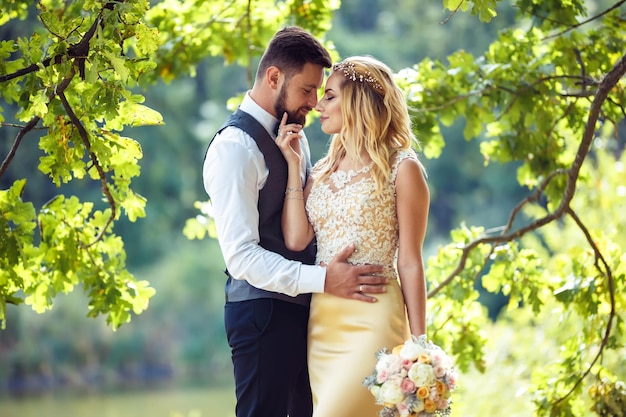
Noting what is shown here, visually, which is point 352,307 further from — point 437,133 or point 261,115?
point 437,133

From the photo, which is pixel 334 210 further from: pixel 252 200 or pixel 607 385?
pixel 607 385

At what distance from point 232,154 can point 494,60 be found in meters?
2.01

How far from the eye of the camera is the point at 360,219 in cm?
296

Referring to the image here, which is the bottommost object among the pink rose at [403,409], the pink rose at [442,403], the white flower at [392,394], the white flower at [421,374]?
the pink rose at [403,409]

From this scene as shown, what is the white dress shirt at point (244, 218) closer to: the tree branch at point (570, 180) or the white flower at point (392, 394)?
the white flower at point (392, 394)

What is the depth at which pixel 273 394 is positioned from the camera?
2.96 meters

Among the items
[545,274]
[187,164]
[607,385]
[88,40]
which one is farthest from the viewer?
[187,164]

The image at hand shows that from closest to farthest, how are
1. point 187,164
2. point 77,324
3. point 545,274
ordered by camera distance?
point 545,274 → point 77,324 → point 187,164

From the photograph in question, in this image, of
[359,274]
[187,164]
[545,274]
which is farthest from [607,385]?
[187,164]

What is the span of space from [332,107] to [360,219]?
0.40 meters

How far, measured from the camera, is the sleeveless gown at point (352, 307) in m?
2.83

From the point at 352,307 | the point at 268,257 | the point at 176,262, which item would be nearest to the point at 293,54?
the point at 268,257

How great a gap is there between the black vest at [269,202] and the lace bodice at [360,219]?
13cm

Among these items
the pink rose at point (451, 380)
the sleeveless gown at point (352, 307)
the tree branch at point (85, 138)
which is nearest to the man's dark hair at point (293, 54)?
the sleeveless gown at point (352, 307)
